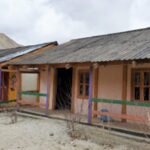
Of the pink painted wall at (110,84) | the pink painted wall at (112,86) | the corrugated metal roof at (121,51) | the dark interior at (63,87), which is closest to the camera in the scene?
the corrugated metal roof at (121,51)

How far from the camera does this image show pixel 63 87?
49.0ft

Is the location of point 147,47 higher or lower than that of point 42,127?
higher

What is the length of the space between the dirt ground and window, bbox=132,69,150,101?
2063 mm

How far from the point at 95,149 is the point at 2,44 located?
76.6 m

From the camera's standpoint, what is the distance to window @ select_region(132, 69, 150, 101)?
10.3 metres

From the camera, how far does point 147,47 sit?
920cm

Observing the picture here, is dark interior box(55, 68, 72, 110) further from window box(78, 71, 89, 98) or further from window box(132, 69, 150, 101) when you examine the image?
window box(132, 69, 150, 101)

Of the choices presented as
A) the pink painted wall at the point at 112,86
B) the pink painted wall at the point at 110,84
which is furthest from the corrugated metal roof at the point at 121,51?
the pink painted wall at the point at 110,84

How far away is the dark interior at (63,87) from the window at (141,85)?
15.2 feet

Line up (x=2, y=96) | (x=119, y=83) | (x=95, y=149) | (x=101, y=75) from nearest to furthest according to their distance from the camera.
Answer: (x=95, y=149), (x=119, y=83), (x=101, y=75), (x=2, y=96)

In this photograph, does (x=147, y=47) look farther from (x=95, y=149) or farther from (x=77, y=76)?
Result: (x=77, y=76)

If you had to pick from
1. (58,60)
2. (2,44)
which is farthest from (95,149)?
(2,44)

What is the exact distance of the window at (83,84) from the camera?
12.6 meters

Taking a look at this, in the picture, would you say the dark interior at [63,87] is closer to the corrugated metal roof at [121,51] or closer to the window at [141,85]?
the corrugated metal roof at [121,51]
